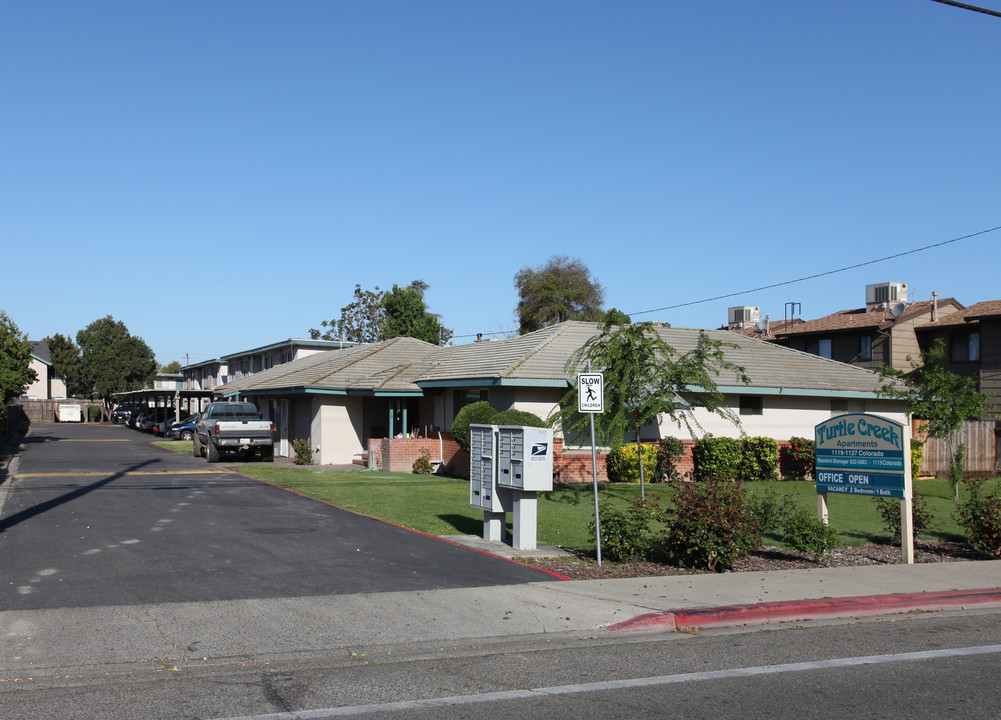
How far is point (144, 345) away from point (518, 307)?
53973mm

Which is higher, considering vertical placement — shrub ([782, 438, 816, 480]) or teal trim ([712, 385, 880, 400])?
teal trim ([712, 385, 880, 400])

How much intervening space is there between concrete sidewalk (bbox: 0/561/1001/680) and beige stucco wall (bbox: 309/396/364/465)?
20288 mm

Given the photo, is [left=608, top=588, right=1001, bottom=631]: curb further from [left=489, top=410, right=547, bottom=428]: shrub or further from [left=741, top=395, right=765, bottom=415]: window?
[left=741, top=395, right=765, bottom=415]: window

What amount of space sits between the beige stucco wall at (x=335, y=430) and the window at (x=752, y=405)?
42.9 ft

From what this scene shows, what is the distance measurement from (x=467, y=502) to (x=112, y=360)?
84.5 m

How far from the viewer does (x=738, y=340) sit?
32906 mm

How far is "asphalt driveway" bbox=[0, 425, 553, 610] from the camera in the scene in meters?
9.68

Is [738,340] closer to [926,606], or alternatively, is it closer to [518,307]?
[926,606]

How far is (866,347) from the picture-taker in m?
39.8

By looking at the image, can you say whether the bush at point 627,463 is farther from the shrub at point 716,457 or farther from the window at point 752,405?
the window at point 752,405

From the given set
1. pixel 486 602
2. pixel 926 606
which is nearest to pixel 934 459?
pixel 926 606

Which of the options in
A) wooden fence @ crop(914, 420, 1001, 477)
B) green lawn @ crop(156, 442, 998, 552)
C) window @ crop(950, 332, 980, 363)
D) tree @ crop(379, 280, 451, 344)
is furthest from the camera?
tree @ crop(379, 280, 451, 344)

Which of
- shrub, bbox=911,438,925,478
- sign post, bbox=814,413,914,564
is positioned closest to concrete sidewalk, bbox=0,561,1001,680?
sign post, bbox=814,413,914,564

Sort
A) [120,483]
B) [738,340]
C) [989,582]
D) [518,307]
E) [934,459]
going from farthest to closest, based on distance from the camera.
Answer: [518,307], [738,340], [934,459], [120,483], [989,582]
